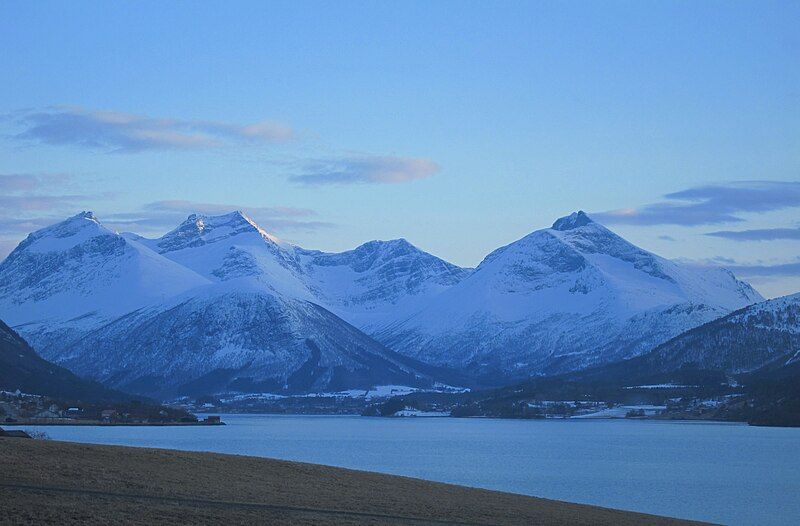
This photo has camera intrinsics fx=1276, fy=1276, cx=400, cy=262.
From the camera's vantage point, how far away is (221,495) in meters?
50.3

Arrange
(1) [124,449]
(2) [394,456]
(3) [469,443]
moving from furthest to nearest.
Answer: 1. (3) [469,443]
2. (2) [394,456]
3. (1) [124,449]

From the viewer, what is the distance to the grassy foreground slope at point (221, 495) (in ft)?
144

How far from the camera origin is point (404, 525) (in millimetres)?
47438

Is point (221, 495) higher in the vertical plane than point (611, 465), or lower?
higher

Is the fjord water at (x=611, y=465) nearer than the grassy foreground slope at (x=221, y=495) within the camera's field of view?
No

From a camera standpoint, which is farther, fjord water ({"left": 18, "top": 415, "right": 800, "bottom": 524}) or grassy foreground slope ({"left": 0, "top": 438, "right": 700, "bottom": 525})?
fjord water ({"left": 18, "top": 415, "right": 800, "bottom": 524})

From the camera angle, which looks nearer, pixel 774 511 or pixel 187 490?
pixel 187 490

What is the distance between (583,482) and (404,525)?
47.1 m

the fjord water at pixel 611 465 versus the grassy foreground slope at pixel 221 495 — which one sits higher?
the grassy foreground slope at pixel 221 495

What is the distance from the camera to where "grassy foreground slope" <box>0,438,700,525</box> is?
44.0 meters

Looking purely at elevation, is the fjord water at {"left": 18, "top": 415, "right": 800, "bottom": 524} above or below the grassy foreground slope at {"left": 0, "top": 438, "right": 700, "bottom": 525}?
below

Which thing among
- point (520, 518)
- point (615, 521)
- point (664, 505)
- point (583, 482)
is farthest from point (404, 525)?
point (583, 482)

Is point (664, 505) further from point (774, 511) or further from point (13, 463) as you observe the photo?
point (13, 463)

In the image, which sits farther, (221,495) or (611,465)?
(611,465)
